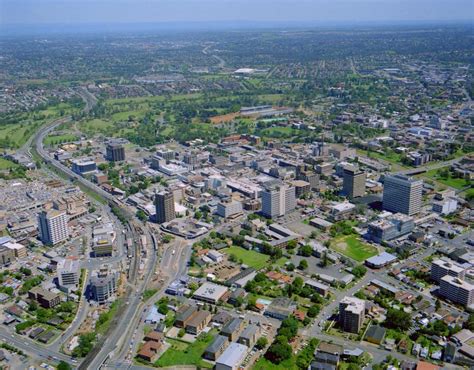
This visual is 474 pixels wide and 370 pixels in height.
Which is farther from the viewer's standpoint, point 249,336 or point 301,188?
point 301,188

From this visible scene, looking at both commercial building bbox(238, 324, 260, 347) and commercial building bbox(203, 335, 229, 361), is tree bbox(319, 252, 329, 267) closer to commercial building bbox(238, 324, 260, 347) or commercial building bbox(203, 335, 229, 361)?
commercial building bbox(238, 324, 260, 347)

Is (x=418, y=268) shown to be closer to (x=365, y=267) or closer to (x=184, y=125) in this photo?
(x=365, y=267)

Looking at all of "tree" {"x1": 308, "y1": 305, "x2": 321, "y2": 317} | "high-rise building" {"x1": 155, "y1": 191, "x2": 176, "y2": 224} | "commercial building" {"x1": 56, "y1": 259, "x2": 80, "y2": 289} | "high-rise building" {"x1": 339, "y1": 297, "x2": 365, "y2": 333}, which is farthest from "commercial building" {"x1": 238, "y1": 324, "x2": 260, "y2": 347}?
"high-rise building" {"x1": 155, "y1": 191, "x2": 176, "y2": 224}

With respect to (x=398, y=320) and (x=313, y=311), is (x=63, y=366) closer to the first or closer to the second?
(x=313, y=311)

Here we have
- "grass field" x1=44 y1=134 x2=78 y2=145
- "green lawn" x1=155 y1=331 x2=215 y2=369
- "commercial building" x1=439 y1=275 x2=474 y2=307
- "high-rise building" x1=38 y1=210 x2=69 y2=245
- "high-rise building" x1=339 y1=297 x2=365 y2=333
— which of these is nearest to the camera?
"green lawn" x1=155 y1=331 x2=215 y2=369

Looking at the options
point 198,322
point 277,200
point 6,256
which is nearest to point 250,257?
point 277,200

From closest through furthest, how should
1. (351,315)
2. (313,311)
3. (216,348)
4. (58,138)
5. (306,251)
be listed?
(216,348) → (351,315) → (313,311) → (306,251) → (58,138)
